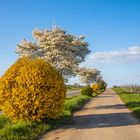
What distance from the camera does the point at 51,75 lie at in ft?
70.7

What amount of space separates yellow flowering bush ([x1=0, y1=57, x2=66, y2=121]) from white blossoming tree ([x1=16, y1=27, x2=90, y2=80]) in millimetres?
19199

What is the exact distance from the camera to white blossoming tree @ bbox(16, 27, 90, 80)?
135 ft

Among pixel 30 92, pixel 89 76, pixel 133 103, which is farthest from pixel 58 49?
pixel 89 76

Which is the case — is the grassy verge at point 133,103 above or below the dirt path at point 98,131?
above

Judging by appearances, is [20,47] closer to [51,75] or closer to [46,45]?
[46,45]

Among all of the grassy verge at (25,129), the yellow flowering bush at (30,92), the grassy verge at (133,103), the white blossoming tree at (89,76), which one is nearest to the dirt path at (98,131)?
the grassy verge at (25,129)

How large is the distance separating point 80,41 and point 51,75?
844 inches

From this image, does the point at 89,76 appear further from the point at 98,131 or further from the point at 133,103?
the point at 98,131

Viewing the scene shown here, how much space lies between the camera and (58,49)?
41250mm

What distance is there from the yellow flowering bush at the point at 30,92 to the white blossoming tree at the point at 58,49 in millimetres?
19199

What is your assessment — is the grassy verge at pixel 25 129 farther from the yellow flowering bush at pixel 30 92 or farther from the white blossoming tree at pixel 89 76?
the white blossoming tree at pixel 89 76

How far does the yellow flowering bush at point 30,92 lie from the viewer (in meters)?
20.7

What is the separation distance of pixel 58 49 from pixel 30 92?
20816 mm

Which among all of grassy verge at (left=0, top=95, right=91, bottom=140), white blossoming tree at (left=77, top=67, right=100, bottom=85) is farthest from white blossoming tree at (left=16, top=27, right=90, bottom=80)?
white blossoming tree at (left=77, top=67, right=100, bottom=85)
